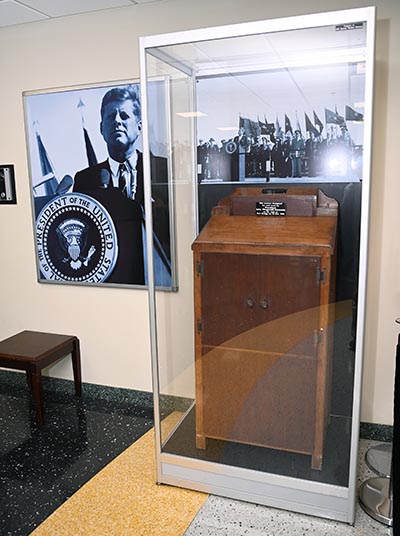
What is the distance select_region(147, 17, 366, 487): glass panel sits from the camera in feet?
7.41

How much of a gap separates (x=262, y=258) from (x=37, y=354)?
5.89 ft

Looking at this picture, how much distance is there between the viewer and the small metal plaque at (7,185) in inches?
146

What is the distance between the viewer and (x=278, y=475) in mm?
2494

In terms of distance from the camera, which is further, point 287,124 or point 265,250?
point 287,124

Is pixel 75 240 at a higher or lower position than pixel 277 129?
lower

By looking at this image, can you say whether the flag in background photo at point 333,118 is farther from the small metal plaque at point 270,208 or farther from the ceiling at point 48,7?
the ceiling at point 48,7

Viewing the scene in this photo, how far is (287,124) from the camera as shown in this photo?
97.5 inches

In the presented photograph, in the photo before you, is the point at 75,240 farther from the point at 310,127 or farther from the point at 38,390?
the point at 310,127

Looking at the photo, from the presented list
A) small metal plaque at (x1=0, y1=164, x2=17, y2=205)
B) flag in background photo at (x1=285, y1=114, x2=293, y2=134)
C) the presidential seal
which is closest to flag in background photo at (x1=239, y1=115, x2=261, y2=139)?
flag in background photo at (x1=285, y1=114, x2=293, y2=134)

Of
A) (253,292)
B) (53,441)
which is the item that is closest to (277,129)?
(253,292)

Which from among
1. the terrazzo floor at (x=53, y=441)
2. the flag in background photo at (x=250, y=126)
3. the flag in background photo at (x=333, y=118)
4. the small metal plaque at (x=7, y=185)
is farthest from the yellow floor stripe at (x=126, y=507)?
the small metal plaque at (x=7, y=185)

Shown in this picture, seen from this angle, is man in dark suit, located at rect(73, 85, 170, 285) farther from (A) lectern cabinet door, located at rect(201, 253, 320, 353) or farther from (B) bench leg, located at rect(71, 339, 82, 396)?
(A) lectern cabinet door, located at rect(201, 253, 320, 353)

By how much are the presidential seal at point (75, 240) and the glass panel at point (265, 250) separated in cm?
102

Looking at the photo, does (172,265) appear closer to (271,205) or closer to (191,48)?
(271,205)
